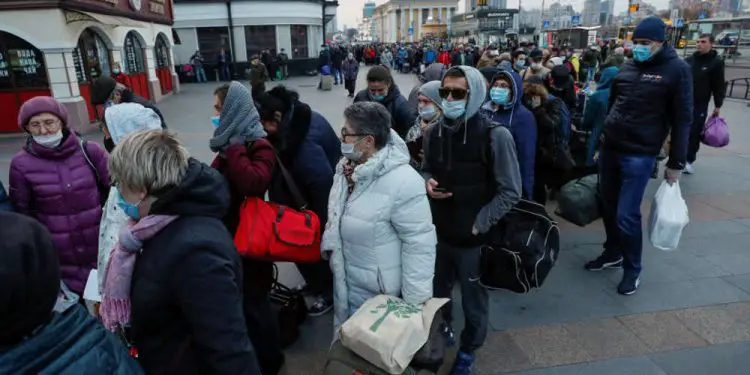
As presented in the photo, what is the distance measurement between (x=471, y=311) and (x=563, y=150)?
2849 millimetres

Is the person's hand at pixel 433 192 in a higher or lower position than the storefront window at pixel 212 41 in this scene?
lower

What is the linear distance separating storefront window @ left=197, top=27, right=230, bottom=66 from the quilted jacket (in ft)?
86.8

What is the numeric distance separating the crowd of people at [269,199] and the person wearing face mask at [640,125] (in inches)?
0.5

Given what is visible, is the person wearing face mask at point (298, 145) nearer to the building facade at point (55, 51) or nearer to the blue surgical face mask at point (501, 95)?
the blue surgical face mask at point (501, 95)

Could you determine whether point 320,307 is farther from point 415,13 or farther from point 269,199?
point 415,13

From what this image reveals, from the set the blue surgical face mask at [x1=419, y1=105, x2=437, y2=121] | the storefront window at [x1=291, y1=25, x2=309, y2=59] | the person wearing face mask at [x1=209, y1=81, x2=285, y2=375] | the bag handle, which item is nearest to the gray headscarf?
the person wearing face mask at [x1=209, y1=81, x2=285, y2=375]

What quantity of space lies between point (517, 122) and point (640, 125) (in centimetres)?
95

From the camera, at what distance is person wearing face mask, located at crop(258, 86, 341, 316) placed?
128 inches

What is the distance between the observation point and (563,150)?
203 inches

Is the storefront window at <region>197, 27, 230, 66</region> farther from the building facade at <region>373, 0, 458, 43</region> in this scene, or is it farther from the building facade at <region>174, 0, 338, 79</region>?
the building facade at <region>373, 0, 458, 43</region>

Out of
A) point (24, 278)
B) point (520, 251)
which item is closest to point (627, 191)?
point (520, 251)

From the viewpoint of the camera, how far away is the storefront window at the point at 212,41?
27.7 m

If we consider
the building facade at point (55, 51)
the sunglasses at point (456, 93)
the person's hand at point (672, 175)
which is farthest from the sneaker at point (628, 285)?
the building facade at point (55, 51)

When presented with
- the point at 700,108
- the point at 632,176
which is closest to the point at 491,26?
the point at 700,108
